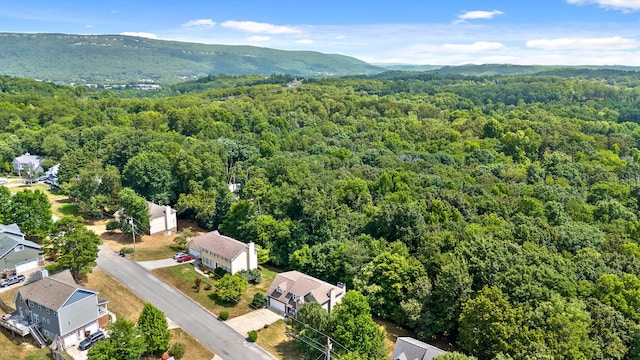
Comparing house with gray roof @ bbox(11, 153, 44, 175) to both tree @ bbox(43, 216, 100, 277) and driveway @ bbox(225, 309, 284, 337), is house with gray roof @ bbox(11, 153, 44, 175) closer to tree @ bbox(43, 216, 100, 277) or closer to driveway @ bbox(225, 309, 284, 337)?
tree @ bbox(43, 216, 100, 277)

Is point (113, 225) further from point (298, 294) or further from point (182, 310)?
point (298, 294)

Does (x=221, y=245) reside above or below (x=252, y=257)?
above

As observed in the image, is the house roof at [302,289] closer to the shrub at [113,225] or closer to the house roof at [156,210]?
Result: the house roof at [156,210]

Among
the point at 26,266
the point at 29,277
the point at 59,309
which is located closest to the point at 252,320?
the point at 59,309

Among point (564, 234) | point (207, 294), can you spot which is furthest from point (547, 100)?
point (207, 294)

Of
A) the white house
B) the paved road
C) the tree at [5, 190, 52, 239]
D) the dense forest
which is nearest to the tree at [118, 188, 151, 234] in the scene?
the white house

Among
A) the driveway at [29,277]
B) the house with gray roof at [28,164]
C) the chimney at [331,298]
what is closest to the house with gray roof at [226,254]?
the chimney at [331,298]
